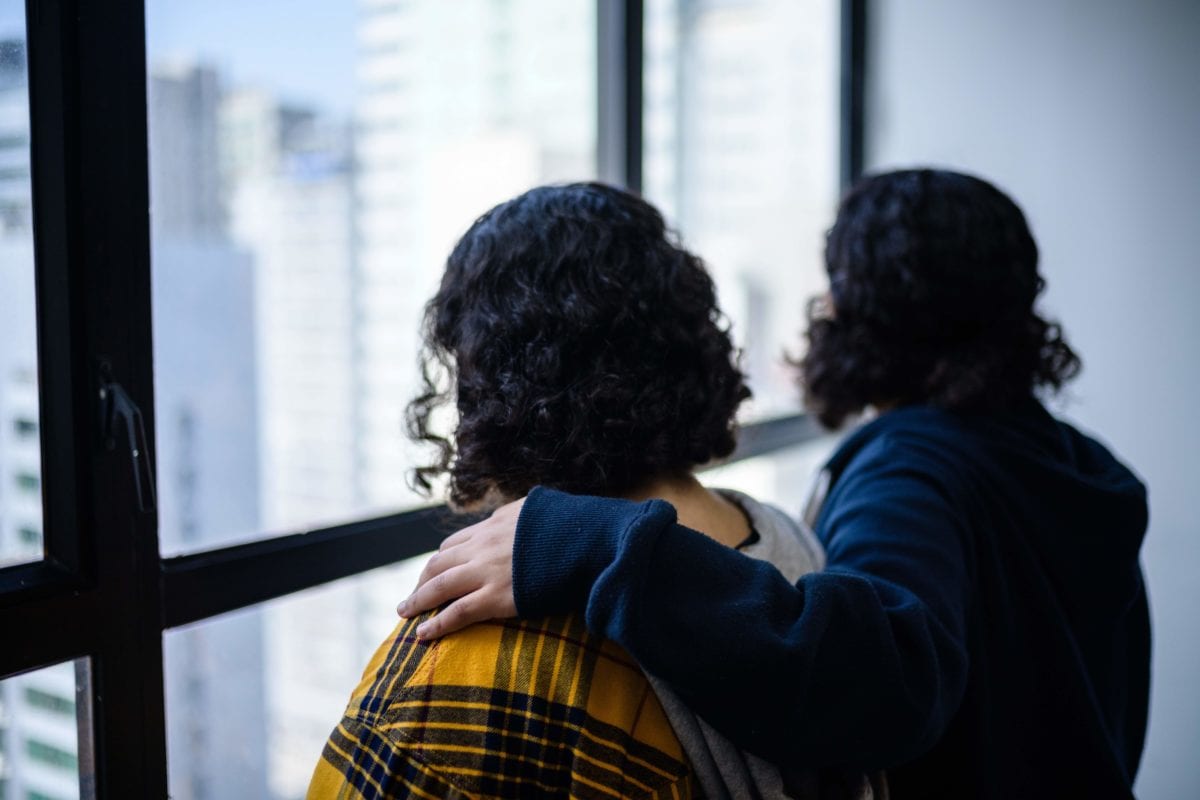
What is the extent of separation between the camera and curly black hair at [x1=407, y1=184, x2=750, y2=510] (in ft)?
2.51

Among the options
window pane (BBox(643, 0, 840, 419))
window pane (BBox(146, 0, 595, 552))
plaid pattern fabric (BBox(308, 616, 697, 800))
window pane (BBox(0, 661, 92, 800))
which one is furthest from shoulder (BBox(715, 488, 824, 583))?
window pane (BBox(643, 0, 840, 419))

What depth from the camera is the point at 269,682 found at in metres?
1.18

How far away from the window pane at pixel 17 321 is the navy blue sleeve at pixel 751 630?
45 centimetres

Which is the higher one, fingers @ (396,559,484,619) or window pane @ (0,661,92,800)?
fingers @ (396,559,484,619)

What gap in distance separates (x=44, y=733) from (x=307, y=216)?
629mm

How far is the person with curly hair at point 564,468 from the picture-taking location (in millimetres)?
659

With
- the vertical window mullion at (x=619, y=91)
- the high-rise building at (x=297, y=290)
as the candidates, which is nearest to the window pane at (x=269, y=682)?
the high-rise building at (x=297, y=290)

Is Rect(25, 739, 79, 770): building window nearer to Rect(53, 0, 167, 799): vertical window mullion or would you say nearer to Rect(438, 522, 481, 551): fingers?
Rect(53, 0, 167, 799): vertical window mullion

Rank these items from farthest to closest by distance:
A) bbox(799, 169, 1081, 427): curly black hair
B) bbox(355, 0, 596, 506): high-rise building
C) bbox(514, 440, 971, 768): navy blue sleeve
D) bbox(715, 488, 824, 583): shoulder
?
bbox(355, 0, 596, 506): high-rise building, bbox(799, 169, 1081, 427): curly black hair, bbox(715, 488, 824, 583): shoulder, bbox(514, 440, 971, 768): navy blue sleeve

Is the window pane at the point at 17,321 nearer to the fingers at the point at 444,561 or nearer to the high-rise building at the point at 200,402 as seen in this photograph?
the high-rise building at the point at 200,402

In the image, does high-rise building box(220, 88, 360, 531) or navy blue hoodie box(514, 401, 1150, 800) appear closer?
navy blue hoodie box(514, 401, 1150, 800)

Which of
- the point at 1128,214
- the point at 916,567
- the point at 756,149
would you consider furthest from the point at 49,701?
the point at 1128,214

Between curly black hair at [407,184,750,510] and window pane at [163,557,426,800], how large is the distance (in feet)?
1.51

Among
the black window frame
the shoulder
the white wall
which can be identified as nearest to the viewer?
the black window frame
